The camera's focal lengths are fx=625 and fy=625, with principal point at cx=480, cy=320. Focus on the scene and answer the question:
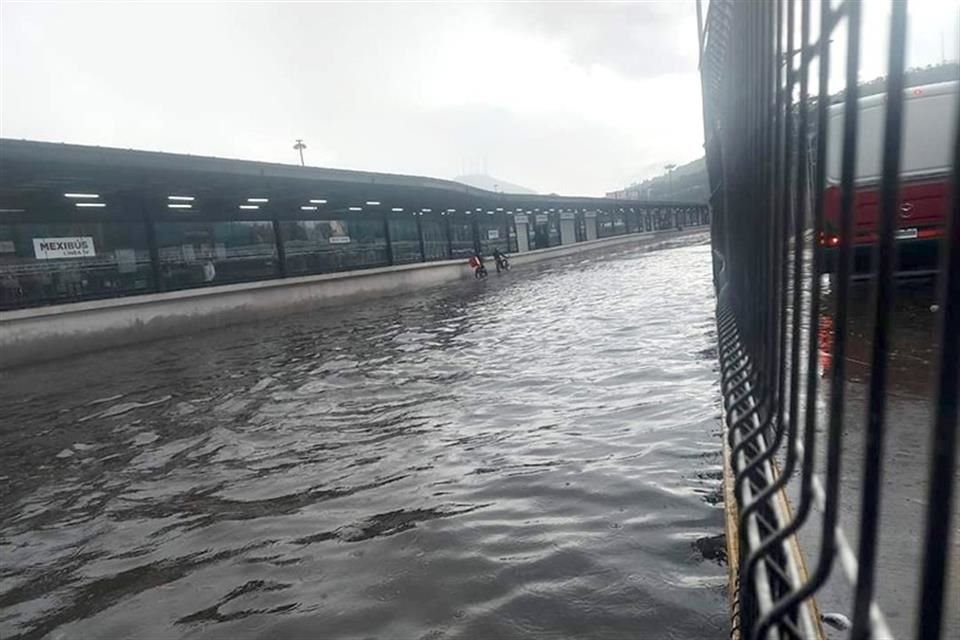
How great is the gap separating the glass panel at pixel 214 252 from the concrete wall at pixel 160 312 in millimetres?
501

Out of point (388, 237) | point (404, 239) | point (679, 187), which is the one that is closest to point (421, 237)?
point (404, 239)

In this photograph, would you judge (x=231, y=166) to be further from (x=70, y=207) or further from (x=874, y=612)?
(x=874, y=612)

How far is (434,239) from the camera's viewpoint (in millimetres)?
30719

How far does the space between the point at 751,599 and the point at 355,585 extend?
238cm

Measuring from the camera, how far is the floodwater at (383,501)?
3.27 metres

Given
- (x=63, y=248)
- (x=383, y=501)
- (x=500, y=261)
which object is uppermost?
(x=63, y=248)

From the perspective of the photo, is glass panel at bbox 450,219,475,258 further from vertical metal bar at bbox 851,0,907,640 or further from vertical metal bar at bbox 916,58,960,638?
vertical metal bar at bbox 916,58,960,638

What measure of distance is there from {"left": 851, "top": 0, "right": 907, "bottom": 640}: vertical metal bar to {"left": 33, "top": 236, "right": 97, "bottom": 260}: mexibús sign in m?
18.2

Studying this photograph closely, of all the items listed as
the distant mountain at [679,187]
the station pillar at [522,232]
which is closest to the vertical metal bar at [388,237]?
the station pillar at [522,232]

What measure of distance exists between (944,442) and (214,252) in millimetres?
20667

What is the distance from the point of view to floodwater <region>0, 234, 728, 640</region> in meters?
3.27

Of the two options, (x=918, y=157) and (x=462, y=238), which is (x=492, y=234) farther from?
(x=918, y=157)

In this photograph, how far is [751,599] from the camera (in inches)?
A: 70.6

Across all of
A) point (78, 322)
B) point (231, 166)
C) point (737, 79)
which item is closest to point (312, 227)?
point (231, 166)
